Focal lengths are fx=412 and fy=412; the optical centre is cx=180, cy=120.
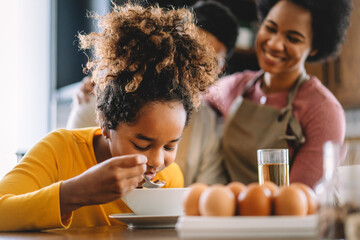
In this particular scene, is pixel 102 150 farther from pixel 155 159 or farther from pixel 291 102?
pixel 291 102

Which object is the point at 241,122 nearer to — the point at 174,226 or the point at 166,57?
the point at 166,57

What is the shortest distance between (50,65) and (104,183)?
2.68 metres

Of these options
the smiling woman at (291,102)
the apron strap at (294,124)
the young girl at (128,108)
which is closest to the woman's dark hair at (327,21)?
the smiling woman at (291,102)

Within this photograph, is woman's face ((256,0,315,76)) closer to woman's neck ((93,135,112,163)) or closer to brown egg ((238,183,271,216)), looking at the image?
woman's neck ((93,135,112,163))

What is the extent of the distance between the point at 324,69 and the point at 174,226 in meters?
2.73

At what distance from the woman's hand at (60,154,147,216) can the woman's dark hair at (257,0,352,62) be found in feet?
4.77

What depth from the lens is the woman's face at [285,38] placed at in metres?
2.00

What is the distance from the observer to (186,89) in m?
1.25

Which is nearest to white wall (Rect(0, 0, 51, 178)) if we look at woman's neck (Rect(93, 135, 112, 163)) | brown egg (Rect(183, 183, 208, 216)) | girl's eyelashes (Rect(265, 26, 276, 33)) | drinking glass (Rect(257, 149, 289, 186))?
woman's neck (Rect(93, 135, 112, 163))

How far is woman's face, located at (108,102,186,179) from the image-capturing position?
1107mm

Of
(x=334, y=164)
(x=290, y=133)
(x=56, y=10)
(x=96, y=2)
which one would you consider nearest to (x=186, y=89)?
(x=334, y=164)

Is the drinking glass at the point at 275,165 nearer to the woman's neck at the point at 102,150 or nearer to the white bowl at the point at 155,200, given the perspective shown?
the white bowl at the point at 155,200

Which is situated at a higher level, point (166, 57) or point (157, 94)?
point (166, 57)

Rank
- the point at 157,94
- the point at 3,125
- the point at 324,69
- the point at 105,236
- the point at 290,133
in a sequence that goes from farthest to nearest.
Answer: the point at 324,69 → the point at 3,125 → the point at 290,133 → the point at 157,94 → the point at 105,236
